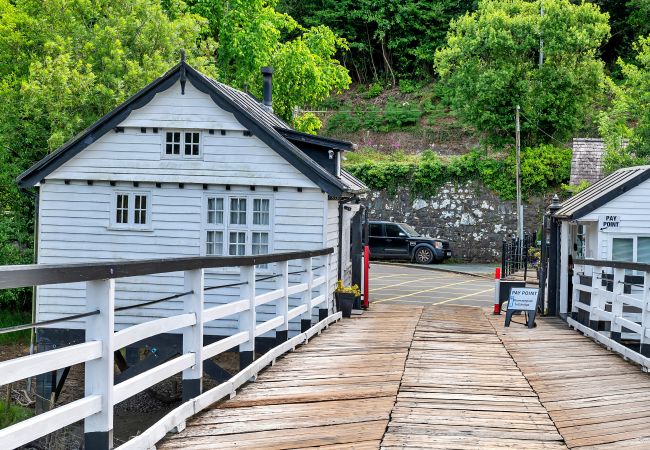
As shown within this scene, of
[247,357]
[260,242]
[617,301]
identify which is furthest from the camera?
[260,242]

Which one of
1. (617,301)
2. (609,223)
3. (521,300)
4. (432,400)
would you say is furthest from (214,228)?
(432,400)

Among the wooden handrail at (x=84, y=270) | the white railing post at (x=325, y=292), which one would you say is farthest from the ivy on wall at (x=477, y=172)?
the wooden handrail at (x=84, y=270)

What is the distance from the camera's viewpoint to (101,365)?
5.48 meters

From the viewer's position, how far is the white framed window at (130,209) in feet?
69.2

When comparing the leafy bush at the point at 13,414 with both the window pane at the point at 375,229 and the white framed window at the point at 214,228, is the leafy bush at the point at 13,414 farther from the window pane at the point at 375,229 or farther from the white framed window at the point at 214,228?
the window pane at the point at 375,229

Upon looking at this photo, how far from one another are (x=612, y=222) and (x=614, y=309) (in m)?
7.27

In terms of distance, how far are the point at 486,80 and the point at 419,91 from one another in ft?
57.9

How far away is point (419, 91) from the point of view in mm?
58562

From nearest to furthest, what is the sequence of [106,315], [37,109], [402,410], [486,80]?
1. [106,315]
2. [402,410]
3. [37,109]
4. [486,80]

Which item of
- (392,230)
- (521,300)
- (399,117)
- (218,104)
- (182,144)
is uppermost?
(399,117)

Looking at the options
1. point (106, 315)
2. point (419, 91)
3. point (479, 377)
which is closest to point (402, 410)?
point (479, 377)

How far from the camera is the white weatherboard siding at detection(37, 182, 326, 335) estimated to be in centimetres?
2075

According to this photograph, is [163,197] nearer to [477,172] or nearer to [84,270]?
[84,270]

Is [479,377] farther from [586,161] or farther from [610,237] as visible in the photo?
[586,161]
